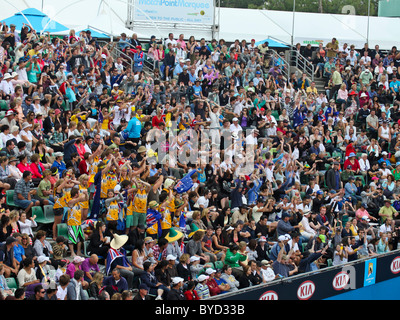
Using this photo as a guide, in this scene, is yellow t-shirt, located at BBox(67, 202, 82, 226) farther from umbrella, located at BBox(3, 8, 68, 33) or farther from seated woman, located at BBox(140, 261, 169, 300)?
umbrella, located at BBox(3, 8, 68, 33)

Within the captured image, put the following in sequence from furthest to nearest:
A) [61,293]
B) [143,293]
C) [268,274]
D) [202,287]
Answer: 1. [268,274]
2. [202,287]
3. [143,293]
4. [61,293]

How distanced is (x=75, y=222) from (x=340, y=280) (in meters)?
5.18

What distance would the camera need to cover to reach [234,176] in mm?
15891

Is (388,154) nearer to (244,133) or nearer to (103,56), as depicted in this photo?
(244,133)

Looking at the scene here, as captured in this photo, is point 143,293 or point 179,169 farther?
point 179,169

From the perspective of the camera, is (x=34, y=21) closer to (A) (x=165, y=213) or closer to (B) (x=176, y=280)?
(A) (x=165, y=213)

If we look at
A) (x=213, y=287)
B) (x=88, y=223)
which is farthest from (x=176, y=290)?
(x=88, y=223)

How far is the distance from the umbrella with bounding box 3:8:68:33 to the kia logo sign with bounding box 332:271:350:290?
12.9 meters

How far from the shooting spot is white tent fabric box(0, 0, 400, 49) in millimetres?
25062

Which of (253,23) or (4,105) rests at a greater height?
(253,23)

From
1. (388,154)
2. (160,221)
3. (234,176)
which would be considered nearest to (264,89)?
(388,154)

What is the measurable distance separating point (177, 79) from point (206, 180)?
5.43 metres

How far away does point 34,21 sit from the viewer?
21703mm

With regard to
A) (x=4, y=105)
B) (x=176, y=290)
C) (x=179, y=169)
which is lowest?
(x=176, y=290)
